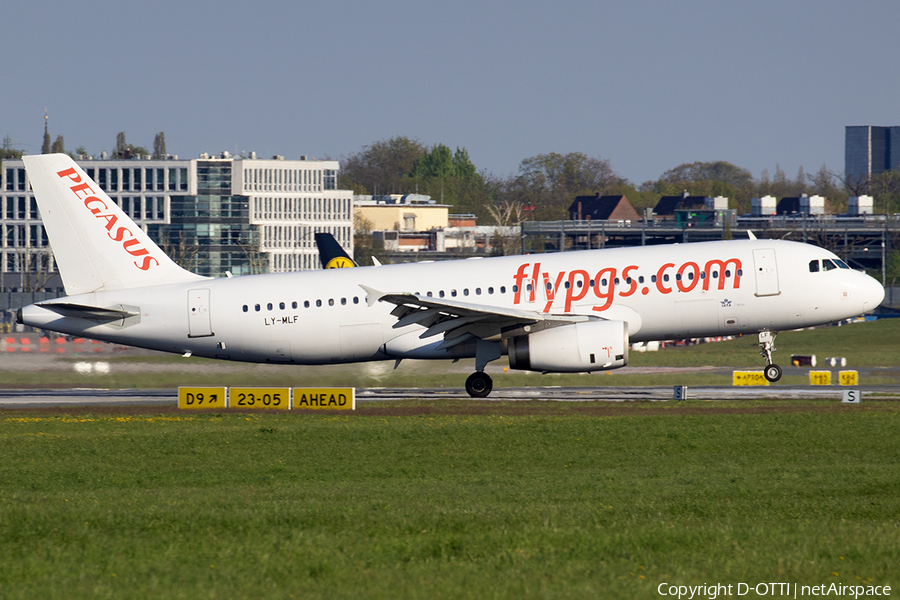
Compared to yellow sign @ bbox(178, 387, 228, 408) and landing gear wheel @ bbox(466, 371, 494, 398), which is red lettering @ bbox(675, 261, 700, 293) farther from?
yellow sign @ bbox(178, 387, 228, 408)

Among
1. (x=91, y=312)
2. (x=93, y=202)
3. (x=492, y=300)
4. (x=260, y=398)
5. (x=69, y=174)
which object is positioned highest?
(x=69, y=174)

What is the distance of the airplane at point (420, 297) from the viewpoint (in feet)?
118

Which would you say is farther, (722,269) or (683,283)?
(722,269)

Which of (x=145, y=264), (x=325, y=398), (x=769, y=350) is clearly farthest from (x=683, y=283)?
(x=145, y=264)

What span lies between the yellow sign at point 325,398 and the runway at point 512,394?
2.40 m

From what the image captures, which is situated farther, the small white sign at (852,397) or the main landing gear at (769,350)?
the main landing gear at (769,350)

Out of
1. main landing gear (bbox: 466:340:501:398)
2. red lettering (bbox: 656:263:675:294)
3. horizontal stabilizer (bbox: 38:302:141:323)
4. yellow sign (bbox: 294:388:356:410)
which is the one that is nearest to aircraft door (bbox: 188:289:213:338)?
horizontal stabilizer (bbox: 38:302:141:323)

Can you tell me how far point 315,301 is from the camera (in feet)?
121

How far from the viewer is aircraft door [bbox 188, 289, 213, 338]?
3691cm

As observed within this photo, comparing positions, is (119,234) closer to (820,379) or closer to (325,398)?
(325,398)

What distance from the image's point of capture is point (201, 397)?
122 ft

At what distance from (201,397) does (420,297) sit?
836 cm

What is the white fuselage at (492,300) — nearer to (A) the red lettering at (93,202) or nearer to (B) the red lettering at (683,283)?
(B) the red lettering at (683,283)

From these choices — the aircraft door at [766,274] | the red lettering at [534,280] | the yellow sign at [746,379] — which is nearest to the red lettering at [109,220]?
the red lettering at [534,280]
